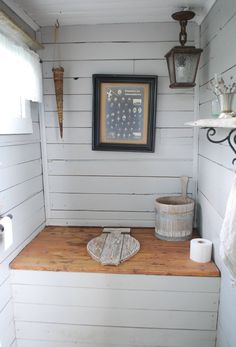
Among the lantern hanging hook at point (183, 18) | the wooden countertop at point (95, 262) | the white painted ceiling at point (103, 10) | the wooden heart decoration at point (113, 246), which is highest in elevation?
the white painted ceiling at point (103, 10)

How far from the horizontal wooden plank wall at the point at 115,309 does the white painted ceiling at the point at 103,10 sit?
4.62 feet

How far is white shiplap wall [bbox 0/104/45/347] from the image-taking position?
1.39m

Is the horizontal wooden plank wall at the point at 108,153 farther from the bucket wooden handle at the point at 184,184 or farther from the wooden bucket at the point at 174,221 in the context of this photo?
the wooden bucket at the point at 174,221

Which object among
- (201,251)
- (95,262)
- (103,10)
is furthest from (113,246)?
(103,10)

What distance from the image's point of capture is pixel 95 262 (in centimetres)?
146

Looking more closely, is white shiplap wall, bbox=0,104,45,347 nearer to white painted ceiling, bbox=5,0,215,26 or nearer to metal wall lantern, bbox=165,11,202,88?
white painted ceiling, bbox=5,0,215,26

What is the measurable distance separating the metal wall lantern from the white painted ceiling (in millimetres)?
58

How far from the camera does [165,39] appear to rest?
175 centimetres

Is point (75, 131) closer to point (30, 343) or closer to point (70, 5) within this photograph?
point (70, 5)

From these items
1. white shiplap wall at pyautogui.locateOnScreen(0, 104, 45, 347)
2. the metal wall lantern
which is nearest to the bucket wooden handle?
the metal wall lantern

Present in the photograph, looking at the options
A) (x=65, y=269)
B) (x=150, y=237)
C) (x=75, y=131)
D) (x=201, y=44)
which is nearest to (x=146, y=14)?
→ (x=201, y=44)

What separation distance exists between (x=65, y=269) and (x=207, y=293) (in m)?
0.72

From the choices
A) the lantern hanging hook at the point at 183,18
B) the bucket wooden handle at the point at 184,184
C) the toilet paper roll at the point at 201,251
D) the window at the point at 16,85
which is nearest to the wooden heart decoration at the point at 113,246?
the toilet paper roll at the point at 201,251

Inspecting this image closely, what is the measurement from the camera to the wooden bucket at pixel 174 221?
166 cm
